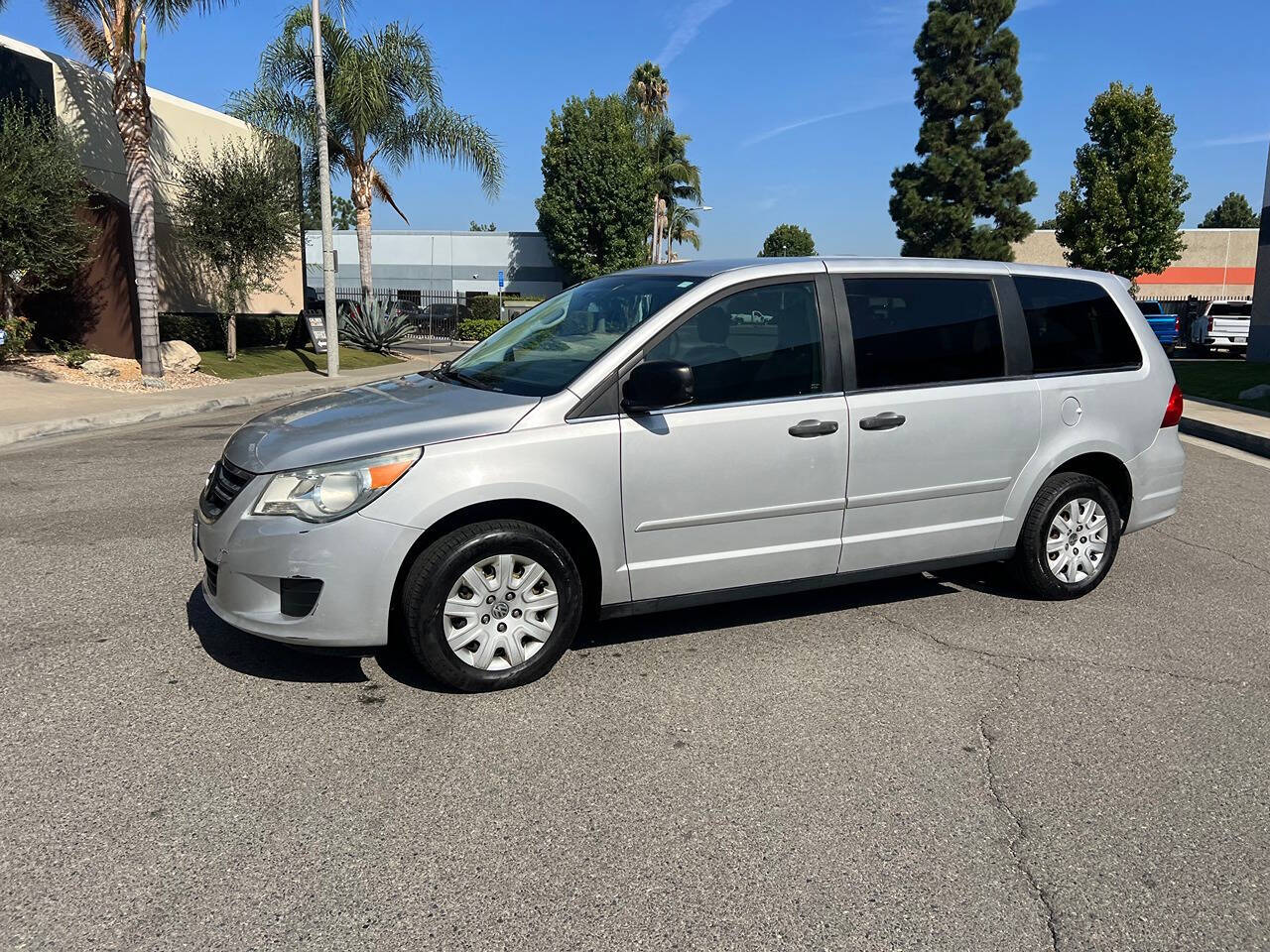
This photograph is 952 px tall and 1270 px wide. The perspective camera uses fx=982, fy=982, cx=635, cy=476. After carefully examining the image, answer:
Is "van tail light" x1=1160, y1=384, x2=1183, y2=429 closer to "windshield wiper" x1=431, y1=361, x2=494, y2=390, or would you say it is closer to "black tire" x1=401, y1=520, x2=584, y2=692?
"black tire" x1=401, y1=520, x2=584, y2=692

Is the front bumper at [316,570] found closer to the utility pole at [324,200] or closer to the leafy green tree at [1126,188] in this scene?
the utility pole at [324,200]

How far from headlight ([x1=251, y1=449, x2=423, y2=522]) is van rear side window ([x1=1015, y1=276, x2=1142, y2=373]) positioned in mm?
3376

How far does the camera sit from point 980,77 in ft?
157

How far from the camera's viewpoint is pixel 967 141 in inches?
1901

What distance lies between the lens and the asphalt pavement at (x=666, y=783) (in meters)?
2.68

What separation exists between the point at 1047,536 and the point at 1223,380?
1730cm

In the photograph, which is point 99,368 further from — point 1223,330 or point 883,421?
point 1223,330

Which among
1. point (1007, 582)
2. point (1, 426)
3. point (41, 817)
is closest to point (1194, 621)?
point (1007, 582)

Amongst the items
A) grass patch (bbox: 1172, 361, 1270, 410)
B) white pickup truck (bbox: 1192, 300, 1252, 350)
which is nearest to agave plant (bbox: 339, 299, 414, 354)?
grass patch (bbox: 1172, 361, 1270, 410)

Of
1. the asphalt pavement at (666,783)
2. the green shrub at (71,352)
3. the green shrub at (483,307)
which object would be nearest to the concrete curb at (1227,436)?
the asphalt pavement at (666,783)

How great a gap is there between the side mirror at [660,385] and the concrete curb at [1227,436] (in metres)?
9.09

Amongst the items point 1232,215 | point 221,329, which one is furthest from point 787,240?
point 221,329

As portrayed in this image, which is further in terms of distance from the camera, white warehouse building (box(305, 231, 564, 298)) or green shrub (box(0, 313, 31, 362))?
white warehouse building (box(305, 231, 564, 298))

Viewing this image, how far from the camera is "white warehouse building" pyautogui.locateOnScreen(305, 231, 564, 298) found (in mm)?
58844
